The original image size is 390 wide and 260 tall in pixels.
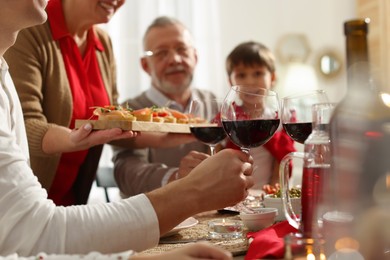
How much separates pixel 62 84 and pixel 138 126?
397 millimetres

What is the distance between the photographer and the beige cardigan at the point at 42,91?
5.78 feet

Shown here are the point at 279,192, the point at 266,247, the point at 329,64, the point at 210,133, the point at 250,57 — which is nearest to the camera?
the point at 266,247

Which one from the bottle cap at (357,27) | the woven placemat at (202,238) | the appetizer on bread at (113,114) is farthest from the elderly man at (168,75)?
the bottle cap at (357,27)

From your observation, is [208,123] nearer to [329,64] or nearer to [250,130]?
[250,130]

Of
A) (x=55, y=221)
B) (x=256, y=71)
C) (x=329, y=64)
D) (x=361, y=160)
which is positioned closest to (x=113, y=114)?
(x=55, y=221)

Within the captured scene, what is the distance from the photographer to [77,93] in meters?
2.00

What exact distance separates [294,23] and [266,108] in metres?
3.63

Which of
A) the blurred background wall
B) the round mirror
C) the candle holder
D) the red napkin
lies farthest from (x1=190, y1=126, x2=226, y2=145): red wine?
the round mirror

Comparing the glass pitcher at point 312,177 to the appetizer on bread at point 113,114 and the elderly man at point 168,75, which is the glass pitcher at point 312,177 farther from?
the elderly man at point 168,75

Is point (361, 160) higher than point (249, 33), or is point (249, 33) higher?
point (249, 33)

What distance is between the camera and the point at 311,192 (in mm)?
890

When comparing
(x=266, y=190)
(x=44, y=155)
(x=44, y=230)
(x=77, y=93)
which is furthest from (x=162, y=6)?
(x=44, y=230)

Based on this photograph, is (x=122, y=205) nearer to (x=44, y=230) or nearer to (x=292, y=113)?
(x=44, y=230)

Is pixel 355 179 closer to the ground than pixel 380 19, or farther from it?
closer to the ground
